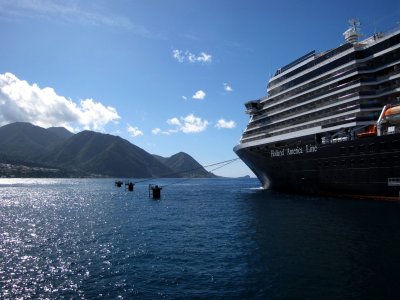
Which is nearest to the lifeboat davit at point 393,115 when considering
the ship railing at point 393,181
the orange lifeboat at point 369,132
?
the orange lifeboat at point 369,132

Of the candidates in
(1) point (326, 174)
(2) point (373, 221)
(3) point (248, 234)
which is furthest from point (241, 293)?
(1) point (326, 174)

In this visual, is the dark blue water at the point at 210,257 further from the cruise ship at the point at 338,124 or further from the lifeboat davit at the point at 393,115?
the lifeboat davit at the point at 393,115

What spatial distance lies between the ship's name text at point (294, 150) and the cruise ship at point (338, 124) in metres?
0.16

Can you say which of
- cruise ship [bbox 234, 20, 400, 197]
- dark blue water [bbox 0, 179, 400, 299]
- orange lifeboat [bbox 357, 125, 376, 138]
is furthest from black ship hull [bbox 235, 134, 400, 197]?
dark blue water [bbox 0, 179, 400, 299]

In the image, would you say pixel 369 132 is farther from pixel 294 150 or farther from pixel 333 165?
pixel 294 150

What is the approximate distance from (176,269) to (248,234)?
10.0 m

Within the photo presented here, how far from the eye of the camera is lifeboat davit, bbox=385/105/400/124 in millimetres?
37875

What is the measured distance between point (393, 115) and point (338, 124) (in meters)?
8.84

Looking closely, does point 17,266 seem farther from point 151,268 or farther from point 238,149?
point 238,149

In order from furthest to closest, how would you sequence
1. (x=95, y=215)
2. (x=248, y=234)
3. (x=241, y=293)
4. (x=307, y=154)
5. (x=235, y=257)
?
(x=307, y=154), (x=95, y=215), (x=248, y=234), (x=235, y=257), (x=241, y=293)

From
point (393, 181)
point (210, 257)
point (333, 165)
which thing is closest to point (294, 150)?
point (333, 165)

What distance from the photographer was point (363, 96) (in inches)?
1763

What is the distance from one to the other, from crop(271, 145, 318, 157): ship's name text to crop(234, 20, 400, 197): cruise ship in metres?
0.16

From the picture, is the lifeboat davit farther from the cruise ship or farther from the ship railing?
the ship railing
